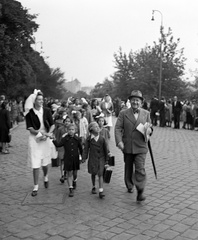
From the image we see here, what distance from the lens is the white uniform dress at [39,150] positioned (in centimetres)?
627

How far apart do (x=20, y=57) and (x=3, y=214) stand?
78.7ft

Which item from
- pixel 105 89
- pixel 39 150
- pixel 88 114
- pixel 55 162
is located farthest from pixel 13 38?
pixel 105 89

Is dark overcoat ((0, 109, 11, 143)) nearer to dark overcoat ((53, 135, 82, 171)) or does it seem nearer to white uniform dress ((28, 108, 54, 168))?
white uniform dress ((28, 108, 54, 168))

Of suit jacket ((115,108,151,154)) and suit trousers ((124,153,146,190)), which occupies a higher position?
suit jacket ((115,108,151,154))

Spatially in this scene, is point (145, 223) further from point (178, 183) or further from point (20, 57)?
point (20, 57)

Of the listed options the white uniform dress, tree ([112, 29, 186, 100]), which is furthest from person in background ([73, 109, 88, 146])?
tree ([112, 29, 186, 100])

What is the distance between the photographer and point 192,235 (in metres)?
4.36

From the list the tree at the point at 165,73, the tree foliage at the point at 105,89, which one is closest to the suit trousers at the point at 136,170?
the tree at the point at 165,73

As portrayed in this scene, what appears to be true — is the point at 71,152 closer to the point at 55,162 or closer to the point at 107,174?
the point at 107,174

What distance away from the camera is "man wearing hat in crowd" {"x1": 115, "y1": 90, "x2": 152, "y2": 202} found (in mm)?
5820

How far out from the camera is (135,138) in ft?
19.4

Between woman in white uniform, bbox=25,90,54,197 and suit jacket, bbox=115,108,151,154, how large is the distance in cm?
131

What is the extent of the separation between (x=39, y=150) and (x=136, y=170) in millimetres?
1806

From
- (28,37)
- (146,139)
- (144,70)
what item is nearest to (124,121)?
(146,139)
